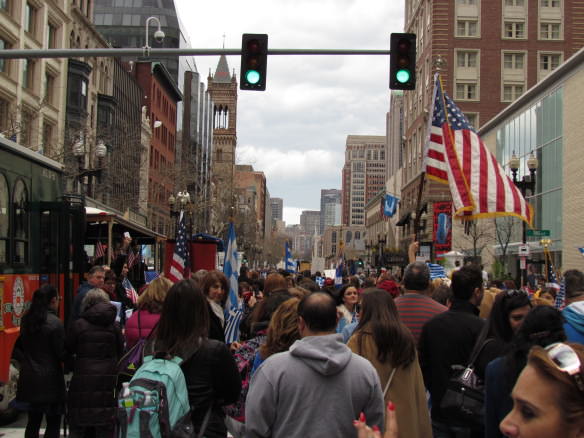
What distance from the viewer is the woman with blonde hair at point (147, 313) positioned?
670 cm

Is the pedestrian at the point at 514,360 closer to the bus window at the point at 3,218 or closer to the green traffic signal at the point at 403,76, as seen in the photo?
the bus window at the point at 3,218

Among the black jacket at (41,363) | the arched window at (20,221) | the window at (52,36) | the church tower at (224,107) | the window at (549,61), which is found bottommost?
the black jacket at (41,363)

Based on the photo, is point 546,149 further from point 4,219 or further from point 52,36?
point 4,219

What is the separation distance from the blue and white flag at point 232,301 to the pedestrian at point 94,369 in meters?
2.48

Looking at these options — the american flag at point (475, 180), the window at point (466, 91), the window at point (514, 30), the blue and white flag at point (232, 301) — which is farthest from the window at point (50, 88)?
the window at point (514, 30)

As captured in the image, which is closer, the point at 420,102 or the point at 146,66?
the point at 420,102

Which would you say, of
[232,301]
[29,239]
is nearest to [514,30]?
[232,301]

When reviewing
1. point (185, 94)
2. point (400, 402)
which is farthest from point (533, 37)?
point (400, 402)

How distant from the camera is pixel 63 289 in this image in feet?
40.4

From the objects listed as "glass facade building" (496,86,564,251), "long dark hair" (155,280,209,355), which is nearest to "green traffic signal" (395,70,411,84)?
"long dark hair" (155,280,209,355)

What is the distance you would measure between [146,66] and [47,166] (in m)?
69.2

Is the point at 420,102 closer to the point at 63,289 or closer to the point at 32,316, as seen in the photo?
the point at 63,289

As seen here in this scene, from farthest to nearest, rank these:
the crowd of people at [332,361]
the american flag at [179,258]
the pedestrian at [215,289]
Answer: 1. the american flag at [179,258]
2. the pedestrian at [215,289]
3. the crowd of people at [332,361]

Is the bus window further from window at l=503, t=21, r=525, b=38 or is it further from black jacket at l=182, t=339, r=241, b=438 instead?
window at l=503, t=21, r=525, b=38
